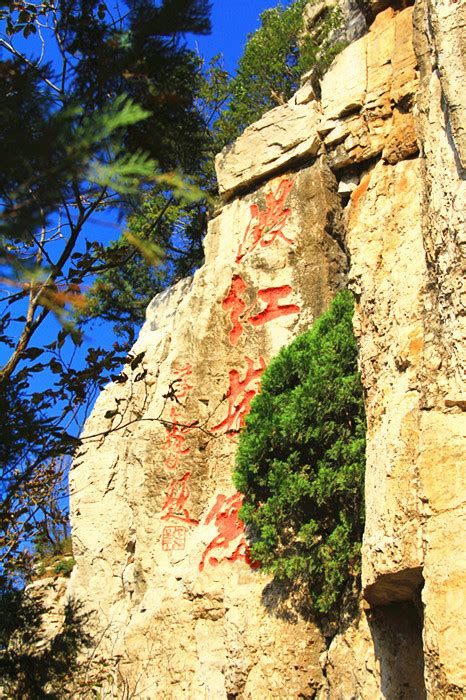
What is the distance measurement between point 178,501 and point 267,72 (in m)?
7.95

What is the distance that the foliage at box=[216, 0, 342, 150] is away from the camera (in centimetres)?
1294

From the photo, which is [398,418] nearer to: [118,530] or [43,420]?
[43,420]

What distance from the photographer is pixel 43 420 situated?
3713 millimetres

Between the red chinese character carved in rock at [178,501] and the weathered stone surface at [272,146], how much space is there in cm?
346

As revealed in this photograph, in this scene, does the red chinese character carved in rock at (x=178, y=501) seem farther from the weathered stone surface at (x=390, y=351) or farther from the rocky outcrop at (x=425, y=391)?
the weathered stone surface at (x=390, y=351)

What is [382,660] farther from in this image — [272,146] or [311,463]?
[272,146]

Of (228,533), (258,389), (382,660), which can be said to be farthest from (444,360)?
(258,389)

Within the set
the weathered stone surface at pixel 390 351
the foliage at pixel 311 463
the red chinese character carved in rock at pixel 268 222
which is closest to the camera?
the weathered stone surface at pixel 390 351

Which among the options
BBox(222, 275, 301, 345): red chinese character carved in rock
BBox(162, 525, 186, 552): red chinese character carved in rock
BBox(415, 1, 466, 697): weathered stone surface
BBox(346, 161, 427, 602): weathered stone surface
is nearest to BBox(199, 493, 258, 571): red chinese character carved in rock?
BBox(162, 525, 186, 552): red chinese character carved in rock

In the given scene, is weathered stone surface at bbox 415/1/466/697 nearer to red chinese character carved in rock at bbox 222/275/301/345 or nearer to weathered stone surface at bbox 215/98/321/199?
red chinese character carved in rock at bbox 222/275/301/345

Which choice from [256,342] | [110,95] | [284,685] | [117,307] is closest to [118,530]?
[256,342]

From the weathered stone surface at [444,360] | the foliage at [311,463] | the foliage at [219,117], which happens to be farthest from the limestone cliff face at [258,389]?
the foliage at [219,117]

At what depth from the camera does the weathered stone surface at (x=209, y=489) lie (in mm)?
6414

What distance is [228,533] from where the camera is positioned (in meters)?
7.29
